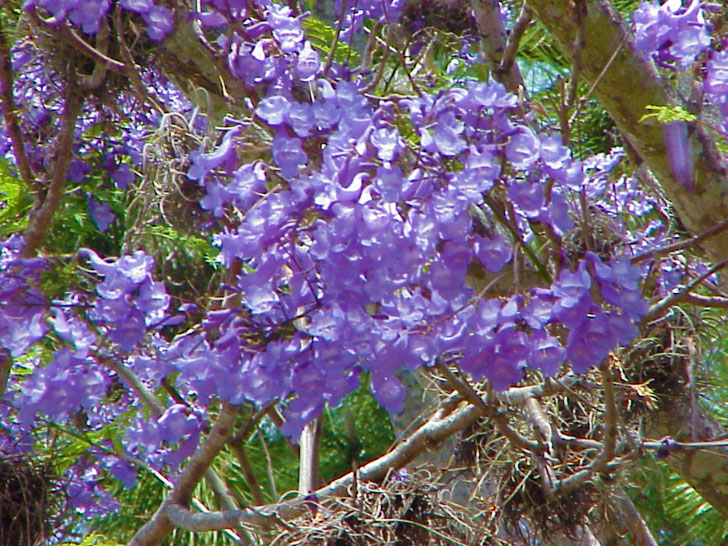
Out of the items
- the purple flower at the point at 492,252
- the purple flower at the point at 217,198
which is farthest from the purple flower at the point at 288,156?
the purple flower at the point at 492,252

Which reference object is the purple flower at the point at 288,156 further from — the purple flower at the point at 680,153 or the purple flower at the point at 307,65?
the purple flower at the point at 680,153

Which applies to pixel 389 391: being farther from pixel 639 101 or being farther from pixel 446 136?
pixel 639 101

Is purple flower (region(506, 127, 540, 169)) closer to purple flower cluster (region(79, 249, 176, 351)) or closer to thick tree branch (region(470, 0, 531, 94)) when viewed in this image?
purple flower cluster (region(79, 249, 176, 351))

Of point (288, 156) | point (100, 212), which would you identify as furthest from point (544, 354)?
point (100, 212)

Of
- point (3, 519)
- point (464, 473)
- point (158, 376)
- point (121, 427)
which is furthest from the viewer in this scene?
point (121, 427)

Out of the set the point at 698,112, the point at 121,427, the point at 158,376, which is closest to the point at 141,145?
the point at 121,427

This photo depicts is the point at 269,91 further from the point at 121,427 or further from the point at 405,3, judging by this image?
the point at 121,427
